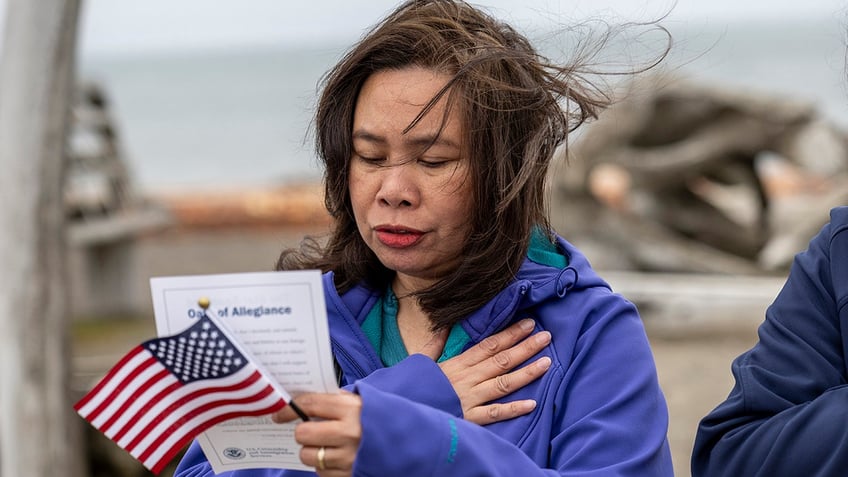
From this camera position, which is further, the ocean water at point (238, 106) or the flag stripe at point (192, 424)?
the ocean water at point (238, 106)

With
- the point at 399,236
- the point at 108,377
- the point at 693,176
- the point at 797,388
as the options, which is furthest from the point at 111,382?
the point at 693,176

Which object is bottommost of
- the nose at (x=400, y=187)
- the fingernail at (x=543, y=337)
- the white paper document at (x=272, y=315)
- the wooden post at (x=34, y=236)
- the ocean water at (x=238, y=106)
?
the ocean water at (x=238, y=106)

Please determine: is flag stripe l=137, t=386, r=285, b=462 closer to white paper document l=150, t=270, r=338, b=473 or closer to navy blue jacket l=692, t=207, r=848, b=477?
white paper document l=150, t=270, r=338, b=473

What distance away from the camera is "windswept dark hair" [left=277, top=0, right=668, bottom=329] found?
1920 millimetres

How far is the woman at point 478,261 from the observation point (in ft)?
5.97

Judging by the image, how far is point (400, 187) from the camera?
1.87 m

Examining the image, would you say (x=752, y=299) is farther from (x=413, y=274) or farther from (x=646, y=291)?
(x=413, y=274)

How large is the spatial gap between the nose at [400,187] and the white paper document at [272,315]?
296 millimetres

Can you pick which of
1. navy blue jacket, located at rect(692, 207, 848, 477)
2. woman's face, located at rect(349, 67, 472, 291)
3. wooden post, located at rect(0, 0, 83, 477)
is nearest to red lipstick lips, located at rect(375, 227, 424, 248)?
woman's face, located at rect(349, 67, 472, 291)

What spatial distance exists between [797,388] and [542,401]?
0.38 meters

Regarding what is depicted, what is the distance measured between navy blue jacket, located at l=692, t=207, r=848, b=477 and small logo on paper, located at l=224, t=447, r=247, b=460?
703 mm

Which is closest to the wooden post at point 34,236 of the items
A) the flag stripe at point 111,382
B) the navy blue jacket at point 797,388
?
the flag stripe at point 111,382

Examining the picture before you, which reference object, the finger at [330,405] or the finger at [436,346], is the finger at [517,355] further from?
the finger at [330,405]

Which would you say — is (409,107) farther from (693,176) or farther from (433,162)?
(693,176)
